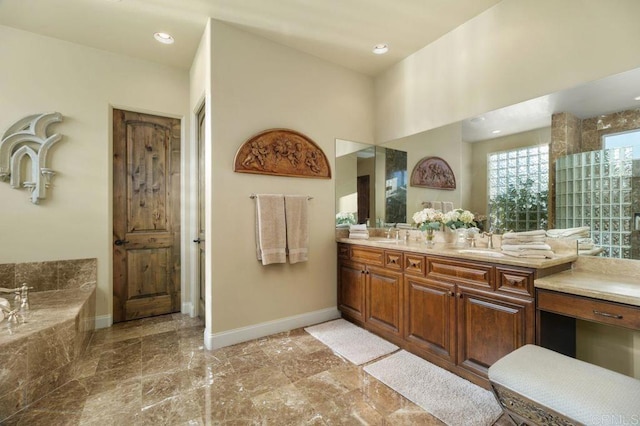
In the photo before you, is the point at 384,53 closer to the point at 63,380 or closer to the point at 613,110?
the point at 613,110

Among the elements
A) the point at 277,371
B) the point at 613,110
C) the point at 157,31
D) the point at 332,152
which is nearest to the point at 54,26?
the point at 157,31

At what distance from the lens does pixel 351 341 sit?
273 centimetres

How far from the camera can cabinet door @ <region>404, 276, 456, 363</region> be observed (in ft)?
7.06

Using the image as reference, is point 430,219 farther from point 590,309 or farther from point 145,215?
point 145,215

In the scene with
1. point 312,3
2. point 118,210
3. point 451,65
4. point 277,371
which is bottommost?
point 277,371

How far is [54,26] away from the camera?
8.79 ft

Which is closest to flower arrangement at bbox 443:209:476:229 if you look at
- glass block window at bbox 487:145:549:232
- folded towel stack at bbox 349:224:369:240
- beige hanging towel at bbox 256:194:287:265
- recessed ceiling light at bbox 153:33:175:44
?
glass block window at bbox 487:145:549:232

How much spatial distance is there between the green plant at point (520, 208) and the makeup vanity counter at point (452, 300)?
0.31 meters

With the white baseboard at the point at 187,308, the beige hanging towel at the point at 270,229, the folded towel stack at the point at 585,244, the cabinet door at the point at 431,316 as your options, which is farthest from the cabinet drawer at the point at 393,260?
the white baseboard at the point at 187,308

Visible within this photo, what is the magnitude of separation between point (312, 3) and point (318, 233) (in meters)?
2.15

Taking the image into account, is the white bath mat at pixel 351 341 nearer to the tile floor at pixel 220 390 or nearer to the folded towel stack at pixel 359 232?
the tile floor at pixel 220 390

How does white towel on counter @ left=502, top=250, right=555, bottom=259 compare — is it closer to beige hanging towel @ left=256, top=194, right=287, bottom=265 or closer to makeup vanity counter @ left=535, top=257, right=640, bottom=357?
A: makeup vanity counter @ left=535, top=257, right=640, bottom=357

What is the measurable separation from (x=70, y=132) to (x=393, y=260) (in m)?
3.48

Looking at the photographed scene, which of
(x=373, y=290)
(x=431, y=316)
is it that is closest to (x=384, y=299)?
(x=373, y=290)
